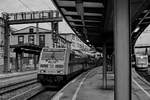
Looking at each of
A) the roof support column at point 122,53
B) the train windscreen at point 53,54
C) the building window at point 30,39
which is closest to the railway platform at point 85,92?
the train windscreen at point 53,54

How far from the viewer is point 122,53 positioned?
4.98 meters

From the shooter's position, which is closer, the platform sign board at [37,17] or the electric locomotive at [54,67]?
the electric locomotive at [54,67]

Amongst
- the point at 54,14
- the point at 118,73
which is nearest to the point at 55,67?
the point at 118,73

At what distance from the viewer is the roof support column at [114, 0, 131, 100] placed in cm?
491

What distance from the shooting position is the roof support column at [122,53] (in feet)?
16.1

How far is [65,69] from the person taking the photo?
1606 centimetres

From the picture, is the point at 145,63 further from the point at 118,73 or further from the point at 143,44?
the point at 118,73

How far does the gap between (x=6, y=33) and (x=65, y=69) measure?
61.1ft

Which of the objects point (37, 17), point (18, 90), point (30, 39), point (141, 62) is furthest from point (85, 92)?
point (30, 39)

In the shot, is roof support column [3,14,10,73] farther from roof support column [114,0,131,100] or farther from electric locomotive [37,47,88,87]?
roof support column [114,0,131,100]

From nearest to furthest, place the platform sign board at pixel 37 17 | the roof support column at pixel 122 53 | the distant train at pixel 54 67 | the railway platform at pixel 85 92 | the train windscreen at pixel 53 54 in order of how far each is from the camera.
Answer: the roof support column at pixel 122 53 < the railway platform at pixel 85 92 < the distant train at pixel 54 67 < the train windscreen at pixel 53 54 < the platform sign board at pixel 37 17

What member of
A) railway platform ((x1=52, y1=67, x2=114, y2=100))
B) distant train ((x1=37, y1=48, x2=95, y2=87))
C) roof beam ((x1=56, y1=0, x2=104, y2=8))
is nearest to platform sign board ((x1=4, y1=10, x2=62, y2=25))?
distant train ((x1=37, y1=48, x2=95, y2=87))

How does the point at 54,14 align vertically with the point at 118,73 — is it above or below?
above

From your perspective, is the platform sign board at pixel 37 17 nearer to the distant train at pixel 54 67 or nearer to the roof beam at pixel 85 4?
the distant train at pixel 54 67
